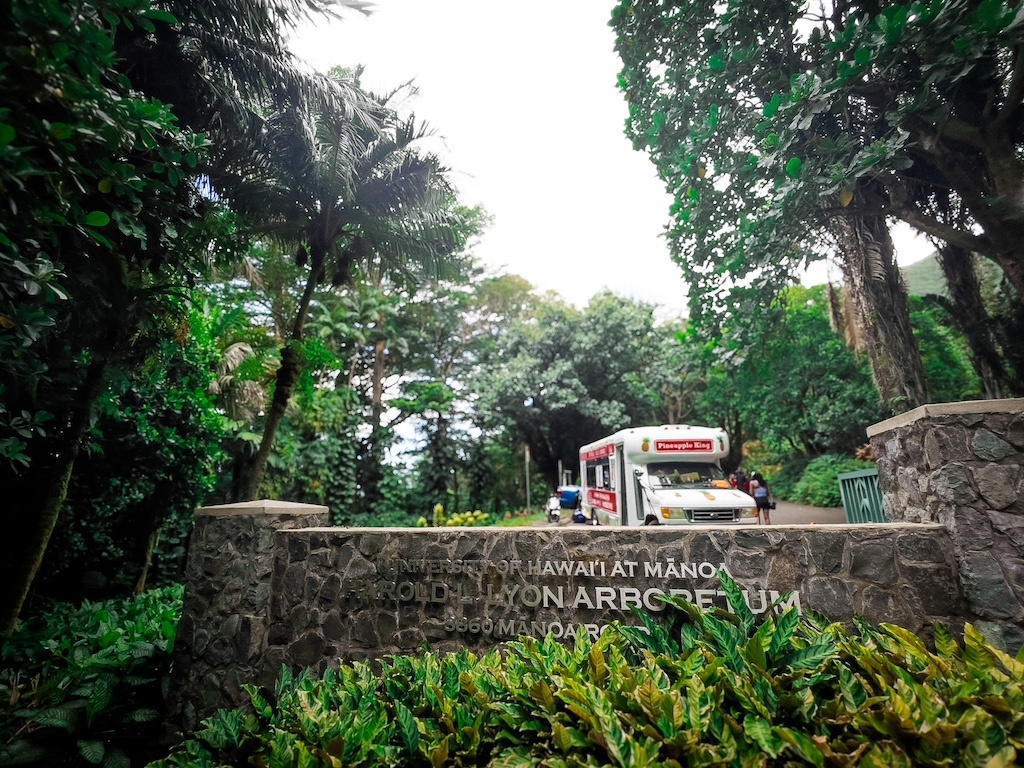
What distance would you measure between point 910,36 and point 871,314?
4077 mm

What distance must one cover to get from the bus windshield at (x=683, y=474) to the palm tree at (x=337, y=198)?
5503mm

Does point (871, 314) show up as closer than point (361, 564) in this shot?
No

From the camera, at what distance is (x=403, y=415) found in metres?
18.5

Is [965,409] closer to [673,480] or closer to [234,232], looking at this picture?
[673,480]

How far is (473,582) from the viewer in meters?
4.00

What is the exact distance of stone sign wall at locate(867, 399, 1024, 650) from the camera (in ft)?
10.3

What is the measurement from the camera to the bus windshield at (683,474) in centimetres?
905

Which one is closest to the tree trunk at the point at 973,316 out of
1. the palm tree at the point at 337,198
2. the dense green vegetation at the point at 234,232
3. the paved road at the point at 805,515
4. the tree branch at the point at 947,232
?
the dense green vegetation at the point at 234,232

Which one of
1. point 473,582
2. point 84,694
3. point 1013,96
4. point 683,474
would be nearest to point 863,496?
point 683,474

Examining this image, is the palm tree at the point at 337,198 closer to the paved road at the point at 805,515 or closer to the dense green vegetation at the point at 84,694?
the dense green vegetation at the point at 84,694

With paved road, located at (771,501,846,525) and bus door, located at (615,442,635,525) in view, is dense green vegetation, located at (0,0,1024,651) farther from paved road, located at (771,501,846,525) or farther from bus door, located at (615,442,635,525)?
paved road, located at (771,501,846,525)

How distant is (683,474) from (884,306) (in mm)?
4182

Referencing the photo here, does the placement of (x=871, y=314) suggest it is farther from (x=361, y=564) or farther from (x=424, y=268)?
(x=361, y=564)

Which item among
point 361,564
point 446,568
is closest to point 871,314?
point 446,568
